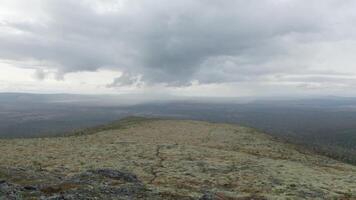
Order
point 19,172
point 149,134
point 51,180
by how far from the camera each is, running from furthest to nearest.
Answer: point 149,134
point 19,172
point 51,180

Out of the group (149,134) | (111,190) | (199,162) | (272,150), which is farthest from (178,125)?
(111,190)

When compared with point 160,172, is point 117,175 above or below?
above

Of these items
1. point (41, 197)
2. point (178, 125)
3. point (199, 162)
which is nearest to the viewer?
point (41, 197)

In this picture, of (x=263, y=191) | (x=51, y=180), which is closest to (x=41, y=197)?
(x=51, y=180)

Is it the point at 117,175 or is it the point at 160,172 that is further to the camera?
the point at 160,172

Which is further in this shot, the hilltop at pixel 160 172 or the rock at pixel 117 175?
the rock at pixel 117 175

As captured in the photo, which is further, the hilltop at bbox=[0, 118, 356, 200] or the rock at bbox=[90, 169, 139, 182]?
the rock at bbox=[90, 169, 139, 182]

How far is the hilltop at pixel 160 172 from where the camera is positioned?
2812 centimetres

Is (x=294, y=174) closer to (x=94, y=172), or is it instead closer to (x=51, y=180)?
(x=94, y=172)

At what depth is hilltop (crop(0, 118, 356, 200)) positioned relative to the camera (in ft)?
92.3

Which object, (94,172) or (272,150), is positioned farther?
(272,150)

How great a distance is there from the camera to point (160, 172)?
3791 centimetres

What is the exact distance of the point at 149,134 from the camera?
235 feet

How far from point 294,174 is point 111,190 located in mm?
19937
